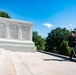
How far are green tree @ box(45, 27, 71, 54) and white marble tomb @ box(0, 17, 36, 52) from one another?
110 ft

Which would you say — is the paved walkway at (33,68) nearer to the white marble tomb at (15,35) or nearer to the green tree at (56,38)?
the white marble tomb at (15,35)

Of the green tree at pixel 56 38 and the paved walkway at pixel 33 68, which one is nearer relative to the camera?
the paved walkway at pixel 33 68

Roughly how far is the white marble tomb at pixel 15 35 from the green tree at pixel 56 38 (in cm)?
3342

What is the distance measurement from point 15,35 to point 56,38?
38786mm

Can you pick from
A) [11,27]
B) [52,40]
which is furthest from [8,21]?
[52,40]

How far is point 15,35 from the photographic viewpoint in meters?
17.5

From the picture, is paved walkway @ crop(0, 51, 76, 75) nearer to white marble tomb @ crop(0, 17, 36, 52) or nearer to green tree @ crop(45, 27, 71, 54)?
white marble tomb @ crop(0, 17, 36, 52)

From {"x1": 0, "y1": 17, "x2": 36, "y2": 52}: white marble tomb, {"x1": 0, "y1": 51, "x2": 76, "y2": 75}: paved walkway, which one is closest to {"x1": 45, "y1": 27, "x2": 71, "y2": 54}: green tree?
{"x1": 0, "y1": 17, "x2": 36, "y2": 52}: white marble tomb

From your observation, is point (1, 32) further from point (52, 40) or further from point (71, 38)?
point (52, 40)

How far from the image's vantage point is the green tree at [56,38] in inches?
2061

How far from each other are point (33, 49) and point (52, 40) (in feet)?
125

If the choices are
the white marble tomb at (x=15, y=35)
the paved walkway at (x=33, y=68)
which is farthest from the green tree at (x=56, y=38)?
the paved walkway at (x=33, y=68)

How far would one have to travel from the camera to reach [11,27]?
57.0ft

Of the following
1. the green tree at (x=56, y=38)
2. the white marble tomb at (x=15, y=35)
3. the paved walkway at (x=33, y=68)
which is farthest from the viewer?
the green tree at (x=56, y=38)
